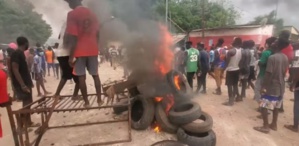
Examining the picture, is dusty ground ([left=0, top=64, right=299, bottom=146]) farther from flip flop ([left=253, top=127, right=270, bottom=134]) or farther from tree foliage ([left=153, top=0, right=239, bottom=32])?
tree foliage ([left=153, top=0, right=239, bottom=32])

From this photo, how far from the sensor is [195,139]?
168 inches

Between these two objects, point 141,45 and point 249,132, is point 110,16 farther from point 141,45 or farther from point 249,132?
point 249,132

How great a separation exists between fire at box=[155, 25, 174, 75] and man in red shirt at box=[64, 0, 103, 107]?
1528 mm

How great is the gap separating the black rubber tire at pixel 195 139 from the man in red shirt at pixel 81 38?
81.6 inches

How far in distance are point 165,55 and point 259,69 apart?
3451 millimetres

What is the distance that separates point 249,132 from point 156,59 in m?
2.78

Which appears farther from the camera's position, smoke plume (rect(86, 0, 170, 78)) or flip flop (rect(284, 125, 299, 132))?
flip flop (rect(284, 125, 299, 132))

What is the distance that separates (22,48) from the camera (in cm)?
519

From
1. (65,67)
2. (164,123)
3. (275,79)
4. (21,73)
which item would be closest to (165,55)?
(164,123)

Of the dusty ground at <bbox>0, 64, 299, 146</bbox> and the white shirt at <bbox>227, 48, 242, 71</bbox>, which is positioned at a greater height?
the white shirt at <bbox>227, 48, 242, 71</bbox>

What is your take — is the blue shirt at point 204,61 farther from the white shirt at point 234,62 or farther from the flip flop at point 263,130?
the flip flop at point 263,130

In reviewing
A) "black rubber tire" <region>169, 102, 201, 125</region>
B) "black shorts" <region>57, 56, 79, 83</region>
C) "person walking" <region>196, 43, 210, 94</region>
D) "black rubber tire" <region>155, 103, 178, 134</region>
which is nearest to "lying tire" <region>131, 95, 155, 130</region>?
"black rubber tire" <region>155, 103, 178, 134</region>

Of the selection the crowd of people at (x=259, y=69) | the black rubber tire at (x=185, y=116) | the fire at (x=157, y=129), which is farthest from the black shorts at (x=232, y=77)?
the fire at (x=157, y=129)

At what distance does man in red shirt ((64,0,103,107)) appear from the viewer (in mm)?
3799
